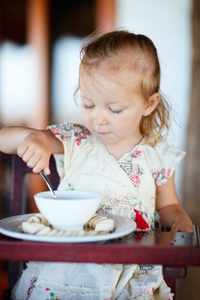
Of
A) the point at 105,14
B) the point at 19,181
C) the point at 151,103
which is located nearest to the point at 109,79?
the point at 151,103

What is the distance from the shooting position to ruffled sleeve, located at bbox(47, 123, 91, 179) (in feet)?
4.54

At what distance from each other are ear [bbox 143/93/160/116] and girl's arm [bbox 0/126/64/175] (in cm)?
32

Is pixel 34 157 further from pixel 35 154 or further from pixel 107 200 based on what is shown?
pixel 107 200

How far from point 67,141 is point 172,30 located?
1705 millimetres

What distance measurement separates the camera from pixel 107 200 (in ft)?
4.31

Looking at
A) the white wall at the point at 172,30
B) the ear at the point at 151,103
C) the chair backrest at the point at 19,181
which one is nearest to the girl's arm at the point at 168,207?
the ear at the point at 151,103

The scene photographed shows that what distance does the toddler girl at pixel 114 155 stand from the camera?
3.59 feet

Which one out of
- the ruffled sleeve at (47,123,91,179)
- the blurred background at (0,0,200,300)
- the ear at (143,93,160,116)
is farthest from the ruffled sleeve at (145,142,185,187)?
the blurred background at (0,0,200,300)

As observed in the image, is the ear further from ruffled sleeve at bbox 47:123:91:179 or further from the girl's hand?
the girl's hand

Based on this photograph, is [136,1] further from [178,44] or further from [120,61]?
[120,61]

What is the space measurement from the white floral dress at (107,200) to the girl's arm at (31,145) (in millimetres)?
43

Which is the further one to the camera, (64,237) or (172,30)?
(172,30)

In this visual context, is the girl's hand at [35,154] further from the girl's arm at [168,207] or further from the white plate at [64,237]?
the girl's arm at [168,207]

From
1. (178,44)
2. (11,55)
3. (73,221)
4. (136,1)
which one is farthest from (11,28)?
(73,221)
